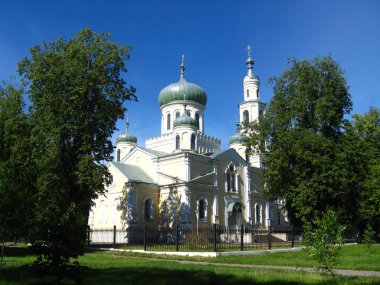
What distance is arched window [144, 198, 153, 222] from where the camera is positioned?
106ft

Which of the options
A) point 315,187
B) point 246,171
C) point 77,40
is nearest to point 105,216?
point 246,171

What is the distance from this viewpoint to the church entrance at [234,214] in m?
34.8

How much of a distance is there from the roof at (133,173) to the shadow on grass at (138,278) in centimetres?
2149

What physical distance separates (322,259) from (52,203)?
14.7 metres

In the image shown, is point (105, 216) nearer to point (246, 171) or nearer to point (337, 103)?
point (246, 171)

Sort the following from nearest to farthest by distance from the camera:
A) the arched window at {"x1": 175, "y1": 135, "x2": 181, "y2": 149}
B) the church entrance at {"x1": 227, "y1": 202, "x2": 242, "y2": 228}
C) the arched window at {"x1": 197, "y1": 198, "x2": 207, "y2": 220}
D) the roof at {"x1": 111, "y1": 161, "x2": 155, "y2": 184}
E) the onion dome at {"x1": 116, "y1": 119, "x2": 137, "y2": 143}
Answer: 1. the roof at {"x1": 111, "y1": 161, "x2": 155, "y2": 184}
2. the arched window at {"x1": 197, "y1": 198, "x2": 207, "y2": 220}
3. the church entrance at {"x1": 227, "y1": 202, "x2": 242, "y2": 228}
4. the arched window at {"x1": 175, "y1": 135, "x2": 181, "y2": 149}
5. the onion dome at {"x1": 116, "y1": 119, "x2": 137, "y2": 143}

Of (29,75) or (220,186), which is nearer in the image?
(29,75)

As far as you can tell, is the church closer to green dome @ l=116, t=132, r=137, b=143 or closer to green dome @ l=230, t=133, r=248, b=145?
green dome @ l=230, t=133, r=248, b=145

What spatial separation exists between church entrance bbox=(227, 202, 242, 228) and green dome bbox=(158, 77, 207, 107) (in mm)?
11477

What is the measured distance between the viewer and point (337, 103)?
24688 millimetres

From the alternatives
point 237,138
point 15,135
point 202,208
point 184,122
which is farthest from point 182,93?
point 15,135

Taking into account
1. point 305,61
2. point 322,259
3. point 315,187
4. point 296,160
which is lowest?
point 322,259

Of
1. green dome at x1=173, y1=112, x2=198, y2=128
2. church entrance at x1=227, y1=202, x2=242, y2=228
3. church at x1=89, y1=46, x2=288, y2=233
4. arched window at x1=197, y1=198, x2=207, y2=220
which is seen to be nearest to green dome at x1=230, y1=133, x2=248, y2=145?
church at x1=89, y1=46, x2=288, y2=233

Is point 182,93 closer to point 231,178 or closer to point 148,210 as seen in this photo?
point 231,178
